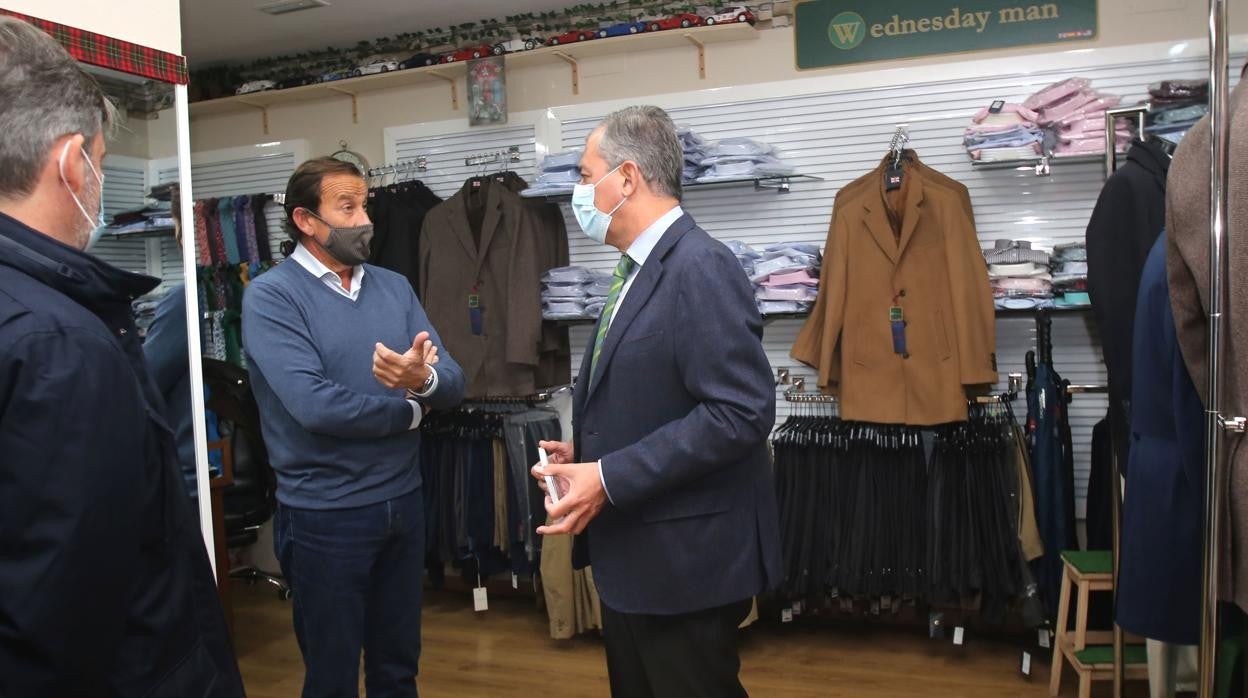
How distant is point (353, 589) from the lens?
2590mm

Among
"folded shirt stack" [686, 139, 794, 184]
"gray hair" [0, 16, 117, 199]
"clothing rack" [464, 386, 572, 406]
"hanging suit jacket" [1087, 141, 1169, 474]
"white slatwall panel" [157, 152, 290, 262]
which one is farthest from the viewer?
"white slatwall panel" [157, 152, 290, 262]

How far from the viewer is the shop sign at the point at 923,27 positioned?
4348mm

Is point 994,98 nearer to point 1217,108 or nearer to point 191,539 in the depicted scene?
point 1217,108

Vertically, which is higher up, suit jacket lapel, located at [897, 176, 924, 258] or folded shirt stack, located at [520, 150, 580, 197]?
folded shirt stack, located at [520, 150, 580, 197]

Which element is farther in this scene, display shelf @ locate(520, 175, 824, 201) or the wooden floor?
display shelf @ locate(520, 175, 824, 201)

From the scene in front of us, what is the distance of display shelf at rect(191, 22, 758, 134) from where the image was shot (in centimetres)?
477

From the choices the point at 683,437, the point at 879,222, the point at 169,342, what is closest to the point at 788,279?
the point at 879,222

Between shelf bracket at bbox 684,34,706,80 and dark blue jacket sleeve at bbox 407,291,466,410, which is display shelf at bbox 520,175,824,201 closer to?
shelf bracket at bbox 684,34,706,80

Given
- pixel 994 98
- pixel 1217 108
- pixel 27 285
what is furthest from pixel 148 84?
pixel 994 98

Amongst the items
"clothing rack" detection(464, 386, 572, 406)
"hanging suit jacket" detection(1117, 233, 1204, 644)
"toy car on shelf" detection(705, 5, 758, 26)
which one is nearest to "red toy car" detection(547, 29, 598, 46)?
"toy car on shelf" detection(705, 5, 758, 26)

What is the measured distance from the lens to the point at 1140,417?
81.5 inches

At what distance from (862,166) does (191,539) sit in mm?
3805

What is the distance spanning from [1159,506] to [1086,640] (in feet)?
6.52

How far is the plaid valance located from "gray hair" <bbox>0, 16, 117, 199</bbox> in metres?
0.83
